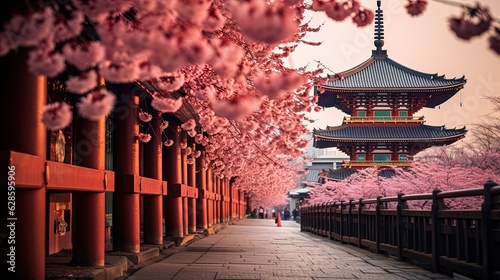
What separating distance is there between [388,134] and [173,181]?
92.2ft

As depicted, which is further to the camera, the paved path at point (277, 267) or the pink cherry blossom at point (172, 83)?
the paved path at point (277, 267)

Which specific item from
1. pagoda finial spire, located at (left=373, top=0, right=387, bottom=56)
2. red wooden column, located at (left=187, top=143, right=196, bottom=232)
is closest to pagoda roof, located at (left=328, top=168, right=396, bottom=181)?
pagoda finial spire, located at (left=373, top=0, right=387, bottom=56)

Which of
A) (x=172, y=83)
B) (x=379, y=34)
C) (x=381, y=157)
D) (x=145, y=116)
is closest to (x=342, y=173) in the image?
(x=381, y=157)

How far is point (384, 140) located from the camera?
40.8 meters

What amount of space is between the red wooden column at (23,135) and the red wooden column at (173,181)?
9.17 meters

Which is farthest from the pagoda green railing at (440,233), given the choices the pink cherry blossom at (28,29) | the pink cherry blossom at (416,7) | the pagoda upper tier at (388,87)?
the pagoda upper tier at (388,87)

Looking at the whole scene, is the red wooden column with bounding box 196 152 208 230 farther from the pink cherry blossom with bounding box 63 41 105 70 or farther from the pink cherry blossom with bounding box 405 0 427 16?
the pink cherry blossom with bounding box 63 41 105 70

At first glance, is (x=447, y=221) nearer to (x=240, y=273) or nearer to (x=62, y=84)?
(x=240, y=273)

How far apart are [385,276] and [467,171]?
1466cm

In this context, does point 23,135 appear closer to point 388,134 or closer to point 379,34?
point 388,134

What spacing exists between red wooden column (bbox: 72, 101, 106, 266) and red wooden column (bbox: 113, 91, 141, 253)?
6.87ft

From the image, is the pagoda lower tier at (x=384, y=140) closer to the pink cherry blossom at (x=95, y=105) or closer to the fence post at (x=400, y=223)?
the fence post at (x=400, y=223)

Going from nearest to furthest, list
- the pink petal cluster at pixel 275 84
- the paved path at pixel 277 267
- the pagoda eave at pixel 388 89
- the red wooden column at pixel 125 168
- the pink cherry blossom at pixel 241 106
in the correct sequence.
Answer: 1. the pink cherry blossom at pixel 241 106
2. the pink petal cluster at pixel 275 84
3. the paved path at pixel 277 267
4. the red wooden column at pixel 125 168
5. the pagoda eave at pixel 388 89

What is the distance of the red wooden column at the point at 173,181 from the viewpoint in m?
15.1
